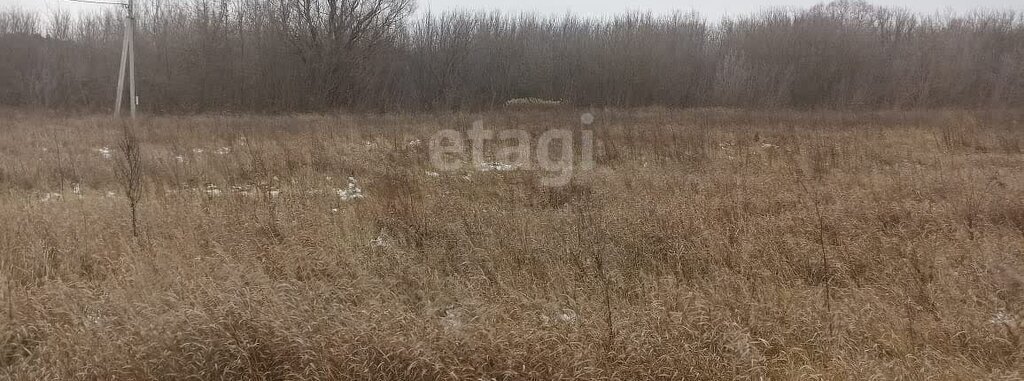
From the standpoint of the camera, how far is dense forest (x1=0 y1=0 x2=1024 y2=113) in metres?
21.2

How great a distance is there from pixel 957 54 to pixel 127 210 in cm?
3027

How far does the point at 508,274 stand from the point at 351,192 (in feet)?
10.3

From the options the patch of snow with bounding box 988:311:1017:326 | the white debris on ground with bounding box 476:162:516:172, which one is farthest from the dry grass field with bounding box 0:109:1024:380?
the white debris on ground with bounding box 476:162:516:172

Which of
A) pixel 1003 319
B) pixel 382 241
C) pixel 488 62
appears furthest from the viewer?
pixel 488 62

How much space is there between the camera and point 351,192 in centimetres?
612

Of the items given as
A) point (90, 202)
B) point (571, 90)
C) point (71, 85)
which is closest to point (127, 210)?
point (90, 202)

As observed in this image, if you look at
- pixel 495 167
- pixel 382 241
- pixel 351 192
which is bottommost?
pixel 382 241

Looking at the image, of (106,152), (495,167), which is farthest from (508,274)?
(106,152)

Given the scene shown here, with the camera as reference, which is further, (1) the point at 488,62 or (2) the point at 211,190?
(1) the point at 488,62

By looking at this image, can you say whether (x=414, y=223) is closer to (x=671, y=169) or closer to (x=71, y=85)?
(x=671, y=169)

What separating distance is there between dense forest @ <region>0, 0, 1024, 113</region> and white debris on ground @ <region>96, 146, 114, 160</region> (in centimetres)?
1150

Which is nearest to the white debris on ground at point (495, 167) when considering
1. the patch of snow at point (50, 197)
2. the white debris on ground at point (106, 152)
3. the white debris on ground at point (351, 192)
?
the white debris on ground at point (351, 192)

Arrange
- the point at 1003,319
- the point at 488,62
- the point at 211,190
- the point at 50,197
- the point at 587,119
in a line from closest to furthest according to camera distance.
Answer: the point at 1003,319
the point at 50,197
the point at 211,190
the point at 587,119
the point at 488,62

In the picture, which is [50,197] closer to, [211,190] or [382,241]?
[211,190]
